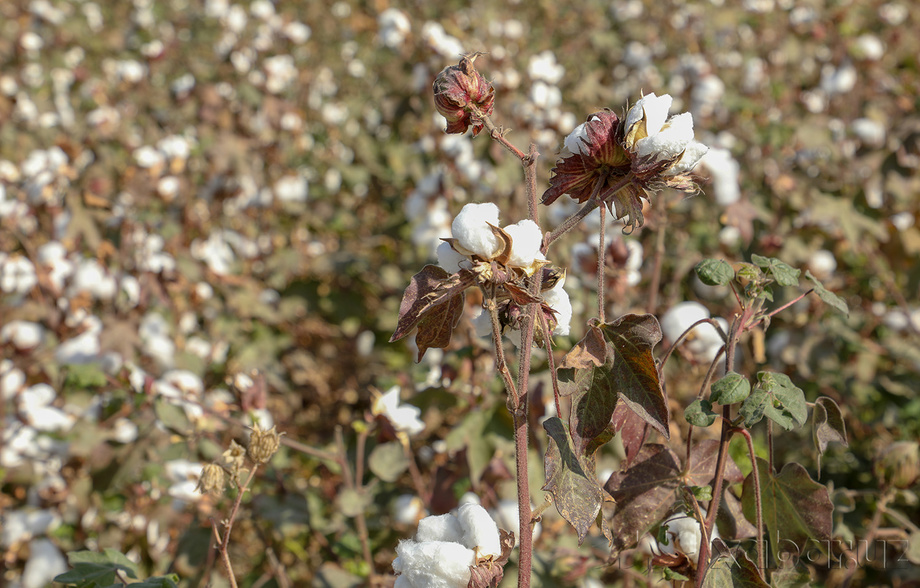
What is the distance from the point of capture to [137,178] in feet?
9.77

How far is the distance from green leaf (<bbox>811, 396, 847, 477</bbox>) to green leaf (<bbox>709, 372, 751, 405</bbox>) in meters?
0.15

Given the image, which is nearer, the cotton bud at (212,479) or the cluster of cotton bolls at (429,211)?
the cotton bud at (212,479)

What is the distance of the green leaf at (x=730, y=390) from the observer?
0.95m

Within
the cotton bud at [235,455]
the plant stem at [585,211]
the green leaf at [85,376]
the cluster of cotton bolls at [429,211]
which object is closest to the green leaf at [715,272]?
the plant stem at [585,211]

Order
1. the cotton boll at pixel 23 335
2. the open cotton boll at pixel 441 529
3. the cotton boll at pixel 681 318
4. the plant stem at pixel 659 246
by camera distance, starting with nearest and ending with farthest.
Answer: the open cotton boll at pixel 441 529 < the cotton boll at pixel 681 318 < the plant stem at pixel 659 246 < the cotton boll at pixel 23 335

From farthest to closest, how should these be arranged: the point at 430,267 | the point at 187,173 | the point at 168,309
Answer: the point at 187,173 → the point at 168,309 → the point at 430,267

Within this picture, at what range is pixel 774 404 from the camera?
97 centimetres

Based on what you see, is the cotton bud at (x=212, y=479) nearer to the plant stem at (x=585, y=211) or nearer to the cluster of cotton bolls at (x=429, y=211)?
the plant stem at (x=585, y=211)

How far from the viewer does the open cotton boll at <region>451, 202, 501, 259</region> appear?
0.80 meters

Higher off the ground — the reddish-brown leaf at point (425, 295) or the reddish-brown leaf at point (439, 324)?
the reddish-brown leaf at point (425, 295)

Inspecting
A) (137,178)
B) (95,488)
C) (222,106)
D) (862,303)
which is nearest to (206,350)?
(137,178)

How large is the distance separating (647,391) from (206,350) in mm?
2381

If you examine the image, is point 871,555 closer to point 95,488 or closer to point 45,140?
point 95,488

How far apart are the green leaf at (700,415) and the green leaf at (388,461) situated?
0.84 metres
